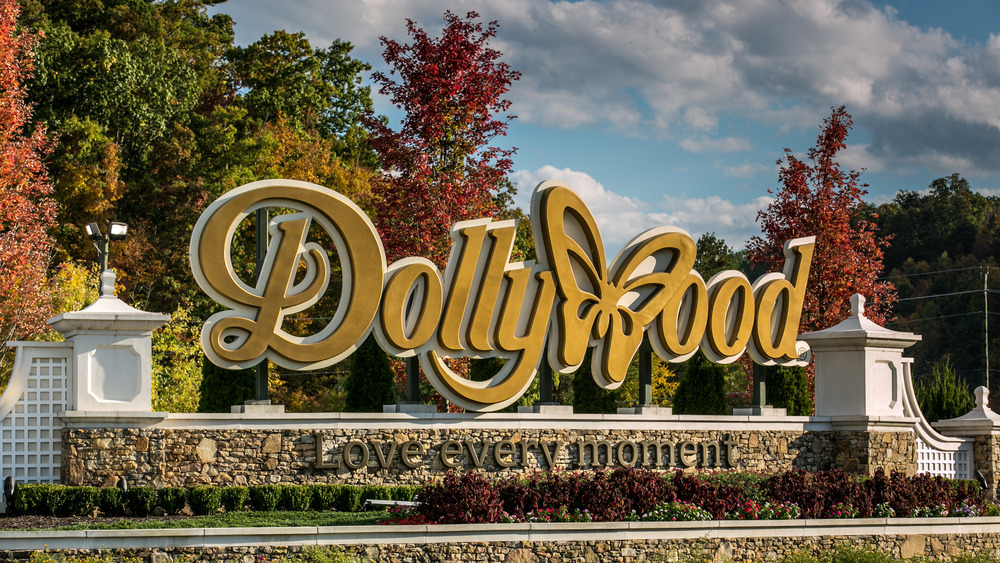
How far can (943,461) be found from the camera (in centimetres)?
2905

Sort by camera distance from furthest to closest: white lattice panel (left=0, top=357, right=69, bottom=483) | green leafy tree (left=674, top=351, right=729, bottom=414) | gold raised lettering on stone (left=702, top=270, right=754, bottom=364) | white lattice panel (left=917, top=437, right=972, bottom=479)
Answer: white lattice panel (left=917, top=437, right=972, bottom=479) → green leafy tree (left=674, top=351, right=729, bottom=414) → gold raised lettering on stone (left=702, top=270, right=754, bottom=364) → white lattice panel (left=0, top=357, right=69, bottom=483)

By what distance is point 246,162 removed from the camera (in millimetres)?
45844

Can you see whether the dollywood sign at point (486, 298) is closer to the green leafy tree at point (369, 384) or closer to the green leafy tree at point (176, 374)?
the green leafy tree at point (369, 384)

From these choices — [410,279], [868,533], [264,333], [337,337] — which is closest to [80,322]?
[264,333]

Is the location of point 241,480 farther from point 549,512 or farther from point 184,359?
point 184,359

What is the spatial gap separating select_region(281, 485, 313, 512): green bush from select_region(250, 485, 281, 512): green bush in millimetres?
114

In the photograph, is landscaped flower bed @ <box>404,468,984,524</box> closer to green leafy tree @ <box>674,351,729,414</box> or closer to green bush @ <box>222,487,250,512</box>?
green bush @ <box>222,487,250,512</box>

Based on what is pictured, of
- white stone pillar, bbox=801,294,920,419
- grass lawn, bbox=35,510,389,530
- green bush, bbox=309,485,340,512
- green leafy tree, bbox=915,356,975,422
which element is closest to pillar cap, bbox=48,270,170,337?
grass lawn, bbox=35,510,389,530

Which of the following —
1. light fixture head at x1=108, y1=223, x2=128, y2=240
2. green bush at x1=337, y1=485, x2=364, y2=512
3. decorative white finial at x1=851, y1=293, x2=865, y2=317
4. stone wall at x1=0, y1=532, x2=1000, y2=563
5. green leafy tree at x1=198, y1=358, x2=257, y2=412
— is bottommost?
stone wall at x1=0, y1=532, x2=1000, y2=563

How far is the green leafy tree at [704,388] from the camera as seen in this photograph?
28219mm

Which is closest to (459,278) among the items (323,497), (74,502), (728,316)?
(323,497)

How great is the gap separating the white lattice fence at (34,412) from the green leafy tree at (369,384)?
6.55 metres

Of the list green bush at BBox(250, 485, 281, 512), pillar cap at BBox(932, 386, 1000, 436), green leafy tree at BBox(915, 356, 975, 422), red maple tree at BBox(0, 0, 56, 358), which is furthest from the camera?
green leafy tree at BBox(915, 356, 975, 422)

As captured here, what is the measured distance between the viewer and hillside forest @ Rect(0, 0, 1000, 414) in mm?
30328
